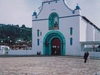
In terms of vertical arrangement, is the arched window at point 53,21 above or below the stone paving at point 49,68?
above

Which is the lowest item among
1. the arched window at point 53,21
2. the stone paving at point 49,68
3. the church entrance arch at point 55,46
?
the stone paving at point 49,68

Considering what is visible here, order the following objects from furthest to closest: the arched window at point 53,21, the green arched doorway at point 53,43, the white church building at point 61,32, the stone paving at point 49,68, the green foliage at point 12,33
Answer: the green foliage at point 12,33 < the arched window at point 53,21 < the green arched doorway at point 53,43 < the white church building at point 61,32 < the stone paving at point 49,68

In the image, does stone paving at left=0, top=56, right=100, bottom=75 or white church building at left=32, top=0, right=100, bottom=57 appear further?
white church building at left=32, top=0, right=100, bottom=57

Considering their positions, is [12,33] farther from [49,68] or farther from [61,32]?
[49,68]

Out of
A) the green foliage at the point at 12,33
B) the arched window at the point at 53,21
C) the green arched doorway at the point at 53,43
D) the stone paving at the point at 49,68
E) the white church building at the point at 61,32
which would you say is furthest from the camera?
the green foliage at the point at 12,33

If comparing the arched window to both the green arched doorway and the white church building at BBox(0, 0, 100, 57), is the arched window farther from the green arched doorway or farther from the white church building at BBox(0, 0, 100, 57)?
the green arched doorway

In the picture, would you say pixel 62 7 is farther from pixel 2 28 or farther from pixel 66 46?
pixel 2 28

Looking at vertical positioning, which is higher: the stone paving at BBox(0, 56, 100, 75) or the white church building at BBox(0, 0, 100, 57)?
the white church building at BBox(0, 0, 100, 57)

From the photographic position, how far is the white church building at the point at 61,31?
3716 cm

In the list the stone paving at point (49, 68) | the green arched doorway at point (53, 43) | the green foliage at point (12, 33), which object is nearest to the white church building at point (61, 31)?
the green arched doorway at point (53, 43)

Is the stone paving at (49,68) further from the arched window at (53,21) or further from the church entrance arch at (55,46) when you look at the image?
the arched window at (53,21)

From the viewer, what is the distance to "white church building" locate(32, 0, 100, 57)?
3716cm

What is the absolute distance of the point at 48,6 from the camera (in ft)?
135

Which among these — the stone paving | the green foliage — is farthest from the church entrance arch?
the green foliage
